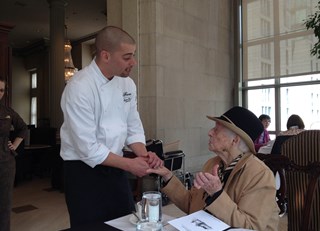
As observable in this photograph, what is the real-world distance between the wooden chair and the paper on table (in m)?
0.74

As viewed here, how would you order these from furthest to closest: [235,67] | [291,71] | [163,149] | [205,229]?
[235,67] → [291,71] → [163,149] → [205,229]

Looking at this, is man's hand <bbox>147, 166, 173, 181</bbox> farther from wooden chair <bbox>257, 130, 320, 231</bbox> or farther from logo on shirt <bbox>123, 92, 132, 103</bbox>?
wooden chair <bbox>257, 130, 320, 231</bbox>

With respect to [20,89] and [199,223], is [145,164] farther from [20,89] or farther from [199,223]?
[20,89]

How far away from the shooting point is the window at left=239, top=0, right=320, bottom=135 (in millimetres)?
5395

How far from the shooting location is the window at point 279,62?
5.39 m

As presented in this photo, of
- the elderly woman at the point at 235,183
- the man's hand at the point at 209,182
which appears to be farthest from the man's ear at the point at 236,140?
the man's hand at the point at 209,182

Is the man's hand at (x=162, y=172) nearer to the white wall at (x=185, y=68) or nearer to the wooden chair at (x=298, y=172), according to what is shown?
the wooden chair at (x=298, y=172)

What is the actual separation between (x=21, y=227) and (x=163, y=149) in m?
1.80

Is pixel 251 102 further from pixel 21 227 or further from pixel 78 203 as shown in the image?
pixel 78 203

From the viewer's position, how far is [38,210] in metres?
4.00

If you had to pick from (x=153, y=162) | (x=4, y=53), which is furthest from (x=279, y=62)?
(x=153, y=162)

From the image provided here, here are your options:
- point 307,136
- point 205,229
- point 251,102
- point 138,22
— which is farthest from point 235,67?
point 205,229

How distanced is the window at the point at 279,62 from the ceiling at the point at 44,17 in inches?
166

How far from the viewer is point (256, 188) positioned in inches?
50.9
